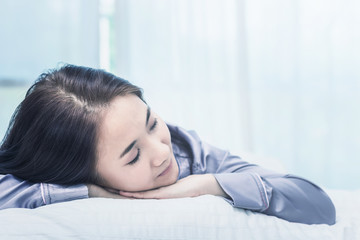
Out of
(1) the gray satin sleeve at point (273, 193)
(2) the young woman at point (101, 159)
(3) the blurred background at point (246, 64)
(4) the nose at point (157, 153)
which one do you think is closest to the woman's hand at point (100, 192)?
(2) the young woman at point (101, 159)

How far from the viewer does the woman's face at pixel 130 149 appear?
0.85 metres

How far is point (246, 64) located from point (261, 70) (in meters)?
0.11

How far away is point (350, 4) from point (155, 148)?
2.06 m

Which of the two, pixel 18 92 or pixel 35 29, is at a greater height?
pixel 35 29

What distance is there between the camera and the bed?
0.69 metres

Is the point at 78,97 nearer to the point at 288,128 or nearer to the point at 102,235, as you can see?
the point at 102,235

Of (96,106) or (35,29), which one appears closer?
(96,106)

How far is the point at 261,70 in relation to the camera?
2535 mm

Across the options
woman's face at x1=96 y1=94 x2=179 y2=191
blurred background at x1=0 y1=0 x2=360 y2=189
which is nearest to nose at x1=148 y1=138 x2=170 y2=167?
woman's face at x1=96 y1=94 x2=179 y2=191

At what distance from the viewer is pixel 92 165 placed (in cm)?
→ 88

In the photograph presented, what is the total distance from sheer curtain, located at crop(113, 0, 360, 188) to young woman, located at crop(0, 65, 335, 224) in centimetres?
157

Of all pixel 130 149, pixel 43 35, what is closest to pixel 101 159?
pixel 130 149

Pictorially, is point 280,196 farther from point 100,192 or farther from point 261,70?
point 261,70

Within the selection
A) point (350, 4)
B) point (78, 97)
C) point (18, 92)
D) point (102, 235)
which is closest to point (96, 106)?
point (78, 97)
